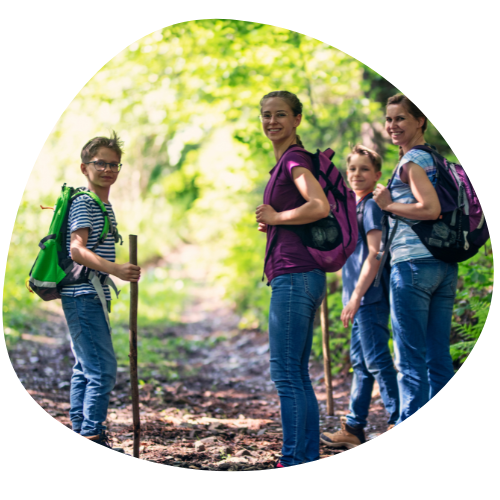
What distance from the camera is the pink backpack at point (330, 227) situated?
2572 millimetres

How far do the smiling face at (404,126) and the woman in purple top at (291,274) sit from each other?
1.95ft

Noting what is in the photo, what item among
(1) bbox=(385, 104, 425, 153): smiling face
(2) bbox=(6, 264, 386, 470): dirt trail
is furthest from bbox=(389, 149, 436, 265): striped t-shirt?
(2) bbox=(6, 264, 386, 470): dirt trail

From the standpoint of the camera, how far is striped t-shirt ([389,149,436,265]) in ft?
8.89

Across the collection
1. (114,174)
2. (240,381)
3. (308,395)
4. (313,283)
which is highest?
(114,174)

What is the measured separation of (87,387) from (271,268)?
1.21 m

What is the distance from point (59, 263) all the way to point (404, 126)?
2081 mm

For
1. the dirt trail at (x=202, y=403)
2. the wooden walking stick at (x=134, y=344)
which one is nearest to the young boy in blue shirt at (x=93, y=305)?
the wooden walking stick at (x=134, y=344)

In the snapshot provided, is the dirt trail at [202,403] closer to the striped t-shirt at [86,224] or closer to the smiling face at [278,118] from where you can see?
the striped t-shirt at [86,224]

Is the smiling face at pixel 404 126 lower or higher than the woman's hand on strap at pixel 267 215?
higher

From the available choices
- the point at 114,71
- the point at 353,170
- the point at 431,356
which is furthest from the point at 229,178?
the point at 431,356

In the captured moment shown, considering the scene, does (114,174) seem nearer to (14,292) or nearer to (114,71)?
(114,71)

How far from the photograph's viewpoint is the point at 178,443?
342cm

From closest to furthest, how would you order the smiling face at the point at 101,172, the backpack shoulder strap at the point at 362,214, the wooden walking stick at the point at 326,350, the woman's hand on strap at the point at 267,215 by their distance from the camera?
the woman's hand on strap at the point at 267,215 → the smiling face at the point at 101,172 → the backpack shoulder strap at the point at 362,214 → the wooden walking stick at the point at 326,350

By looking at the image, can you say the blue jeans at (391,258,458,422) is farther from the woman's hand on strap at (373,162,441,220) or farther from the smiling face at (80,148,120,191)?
the smiling face at (80,148,120,191)
